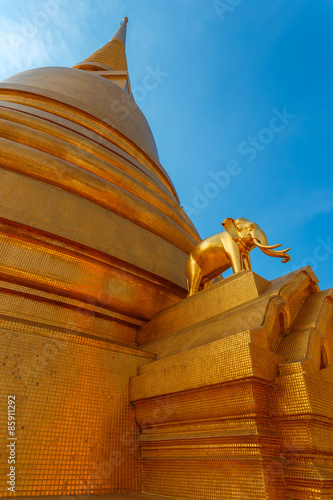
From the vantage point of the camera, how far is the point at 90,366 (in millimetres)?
2193

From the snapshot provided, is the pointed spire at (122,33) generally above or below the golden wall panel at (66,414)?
above

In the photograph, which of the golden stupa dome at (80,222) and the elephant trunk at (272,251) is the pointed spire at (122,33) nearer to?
the golden stupa dome at (80,222)

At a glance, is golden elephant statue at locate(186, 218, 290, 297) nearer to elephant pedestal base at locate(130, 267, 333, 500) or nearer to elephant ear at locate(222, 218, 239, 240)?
elephant ear at locate(222, 218, 239, 240)

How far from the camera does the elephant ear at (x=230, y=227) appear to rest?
9.86 ft

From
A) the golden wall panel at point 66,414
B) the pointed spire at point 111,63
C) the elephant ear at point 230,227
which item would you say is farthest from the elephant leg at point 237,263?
the pointed spire at point 111,63

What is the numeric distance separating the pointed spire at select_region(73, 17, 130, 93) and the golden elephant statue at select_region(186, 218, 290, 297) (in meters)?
8.75

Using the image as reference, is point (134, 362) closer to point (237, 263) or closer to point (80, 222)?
point (237, 263)

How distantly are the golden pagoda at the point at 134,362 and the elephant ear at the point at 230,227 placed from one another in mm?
613

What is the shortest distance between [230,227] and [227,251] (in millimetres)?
240

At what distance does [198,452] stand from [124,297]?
5.22 ft

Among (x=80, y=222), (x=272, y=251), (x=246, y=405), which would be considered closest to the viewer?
(x=246, y=405)

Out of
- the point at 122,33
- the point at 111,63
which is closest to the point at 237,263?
the point at 111,63

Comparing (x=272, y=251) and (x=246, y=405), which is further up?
(x=272, y=251)

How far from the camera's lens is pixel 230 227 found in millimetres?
3053
